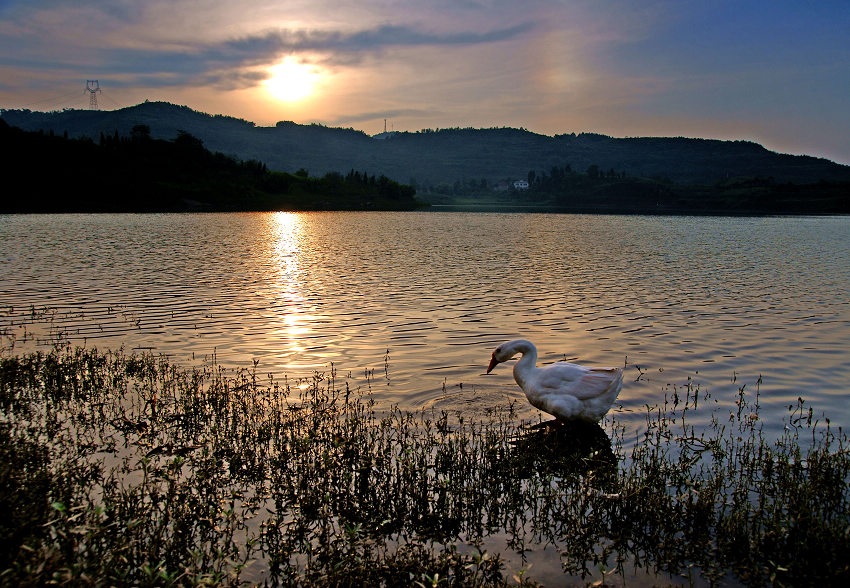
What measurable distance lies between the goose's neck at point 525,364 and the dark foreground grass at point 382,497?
110 centimetres

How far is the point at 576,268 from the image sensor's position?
4212 centimetres

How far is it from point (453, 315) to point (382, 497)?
16.1 metres

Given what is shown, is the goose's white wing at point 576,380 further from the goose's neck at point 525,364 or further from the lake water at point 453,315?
the lake water at point 453,315

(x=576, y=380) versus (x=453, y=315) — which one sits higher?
(x=576, y=380)

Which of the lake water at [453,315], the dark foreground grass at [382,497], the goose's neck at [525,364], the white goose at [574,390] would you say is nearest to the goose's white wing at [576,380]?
the white goose at [574,390]

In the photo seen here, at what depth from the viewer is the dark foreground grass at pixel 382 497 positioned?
6828 millimetres

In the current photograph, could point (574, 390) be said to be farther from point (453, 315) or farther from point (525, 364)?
point (453, 315)

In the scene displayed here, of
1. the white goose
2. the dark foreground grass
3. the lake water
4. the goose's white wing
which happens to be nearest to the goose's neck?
the white goose

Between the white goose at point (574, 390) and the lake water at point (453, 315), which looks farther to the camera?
the lake water at point (453, 315)

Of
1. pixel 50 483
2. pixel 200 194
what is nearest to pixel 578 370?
pixel 50 483

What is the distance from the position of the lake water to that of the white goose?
1.48 m

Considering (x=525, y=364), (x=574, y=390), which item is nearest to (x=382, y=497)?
(x=574, y=390)

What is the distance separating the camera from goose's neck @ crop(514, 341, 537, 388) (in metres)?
12.6

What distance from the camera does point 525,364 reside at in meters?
12.8
